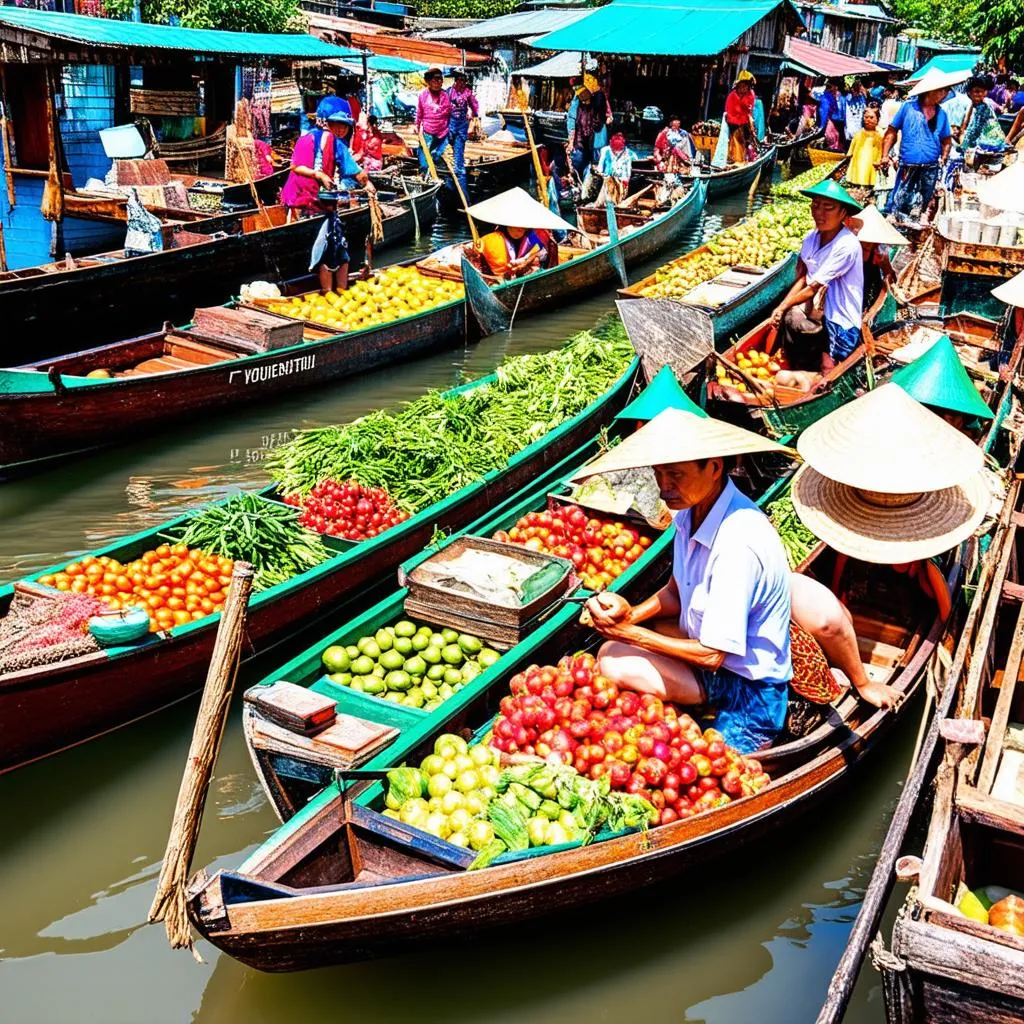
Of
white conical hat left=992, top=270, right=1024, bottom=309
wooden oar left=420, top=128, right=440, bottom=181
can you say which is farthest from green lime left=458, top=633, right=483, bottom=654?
wooden oar left=420, top=128, right=440, bottom=181

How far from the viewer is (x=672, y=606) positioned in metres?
4.87

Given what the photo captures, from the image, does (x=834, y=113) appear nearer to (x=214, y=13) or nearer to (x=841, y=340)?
(x=214, y=13)

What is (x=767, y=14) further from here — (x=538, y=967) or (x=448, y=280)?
(x=538, y=967)

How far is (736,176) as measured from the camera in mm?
20828

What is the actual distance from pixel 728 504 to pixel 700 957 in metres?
2.08

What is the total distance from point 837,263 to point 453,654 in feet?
16.4

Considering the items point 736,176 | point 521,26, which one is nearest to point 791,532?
point 736,176

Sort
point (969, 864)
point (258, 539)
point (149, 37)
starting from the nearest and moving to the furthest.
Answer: point (969, 864), point (258, 539), point (149, 37)

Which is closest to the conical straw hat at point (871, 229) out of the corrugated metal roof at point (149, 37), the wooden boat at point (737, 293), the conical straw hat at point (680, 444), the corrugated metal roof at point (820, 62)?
the wooden boat at point (737, 293)

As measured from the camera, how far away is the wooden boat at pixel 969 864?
9.39 feet

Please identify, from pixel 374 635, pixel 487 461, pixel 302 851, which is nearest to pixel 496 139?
pixel 487 461

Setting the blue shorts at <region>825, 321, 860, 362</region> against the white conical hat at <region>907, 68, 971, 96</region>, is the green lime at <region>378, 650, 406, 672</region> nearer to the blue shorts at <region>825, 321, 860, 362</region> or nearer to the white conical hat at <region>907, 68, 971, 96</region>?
the blue shorts at <region>825, 321, 860, 362</region>

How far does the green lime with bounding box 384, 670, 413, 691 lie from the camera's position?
5.13 m

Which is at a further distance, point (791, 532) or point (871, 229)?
point (871, 229)
